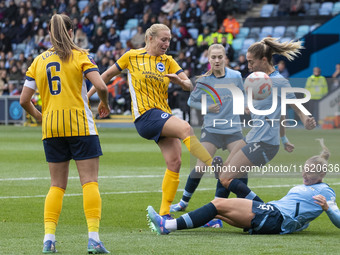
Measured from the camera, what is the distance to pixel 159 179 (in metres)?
12.7

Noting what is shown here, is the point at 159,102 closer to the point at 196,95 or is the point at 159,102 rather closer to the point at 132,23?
the point at 196,95

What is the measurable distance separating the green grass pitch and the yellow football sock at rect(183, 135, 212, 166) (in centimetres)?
73

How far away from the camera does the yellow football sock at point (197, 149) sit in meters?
7.84

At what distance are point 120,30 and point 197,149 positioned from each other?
27399mm

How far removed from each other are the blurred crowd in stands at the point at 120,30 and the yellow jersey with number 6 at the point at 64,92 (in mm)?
20468

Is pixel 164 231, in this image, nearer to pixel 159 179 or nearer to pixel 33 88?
pixel 33 88

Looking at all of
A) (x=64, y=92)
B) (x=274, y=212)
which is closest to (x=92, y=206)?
(x=64, y=92)

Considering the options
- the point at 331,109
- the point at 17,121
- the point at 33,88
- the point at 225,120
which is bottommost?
the point at 17,121

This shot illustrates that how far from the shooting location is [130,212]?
29.1 ft

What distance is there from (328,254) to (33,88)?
2701 mm

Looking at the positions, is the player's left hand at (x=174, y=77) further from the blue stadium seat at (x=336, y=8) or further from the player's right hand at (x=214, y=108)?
the blue stadium seat at (x=336, y=8)

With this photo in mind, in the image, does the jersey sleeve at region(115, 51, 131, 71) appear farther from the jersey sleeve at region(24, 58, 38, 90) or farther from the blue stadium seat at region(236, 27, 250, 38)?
the blue stadium seat at region(236, 27, 250, 38)

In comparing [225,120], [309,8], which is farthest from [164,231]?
[309,8]

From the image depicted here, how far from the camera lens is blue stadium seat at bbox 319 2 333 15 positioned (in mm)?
29547
